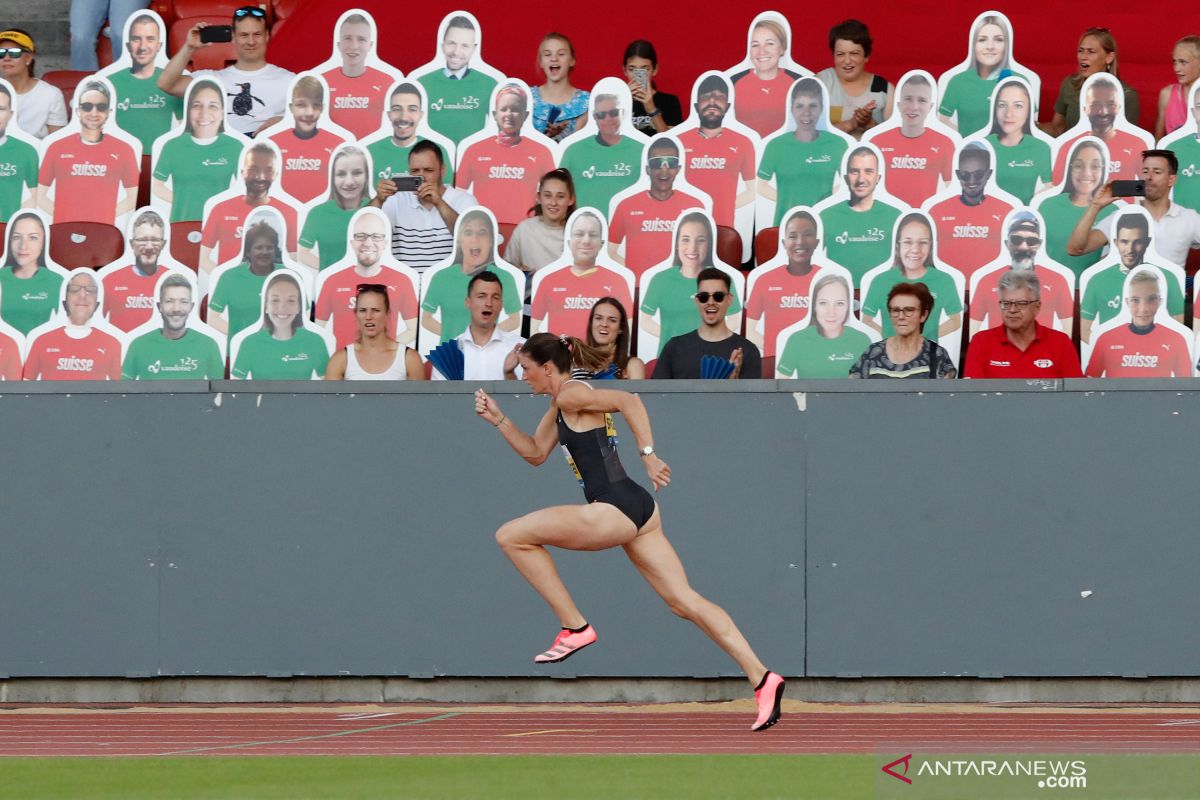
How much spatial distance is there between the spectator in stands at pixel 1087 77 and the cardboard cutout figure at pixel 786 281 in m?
2.60

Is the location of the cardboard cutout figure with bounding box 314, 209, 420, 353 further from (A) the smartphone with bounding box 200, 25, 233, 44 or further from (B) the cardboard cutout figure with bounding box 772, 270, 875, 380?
(A) the smartphone with bounding box 200, 25, 233, 44

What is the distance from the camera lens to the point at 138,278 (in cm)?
1161

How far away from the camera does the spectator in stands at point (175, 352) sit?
1085 centimetres

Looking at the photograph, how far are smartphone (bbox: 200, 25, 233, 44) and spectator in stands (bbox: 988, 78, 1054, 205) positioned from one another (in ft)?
17.3

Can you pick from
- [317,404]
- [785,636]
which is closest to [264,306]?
[317,404]

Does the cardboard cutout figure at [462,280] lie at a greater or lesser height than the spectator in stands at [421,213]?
lesser

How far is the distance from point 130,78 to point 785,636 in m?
6.38

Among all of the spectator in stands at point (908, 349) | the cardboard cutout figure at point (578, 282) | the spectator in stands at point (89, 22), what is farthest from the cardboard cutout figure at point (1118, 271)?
the spectator in stands at point (89, 22)

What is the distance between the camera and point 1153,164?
456 inches

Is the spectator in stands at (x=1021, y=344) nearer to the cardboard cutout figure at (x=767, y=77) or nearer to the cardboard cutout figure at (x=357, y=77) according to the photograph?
the cardboard cutout figure at (x=767, y=77)

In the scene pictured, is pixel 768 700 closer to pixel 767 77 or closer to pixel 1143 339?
pixel 1143 339

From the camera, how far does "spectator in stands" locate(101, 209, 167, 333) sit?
11.5 m

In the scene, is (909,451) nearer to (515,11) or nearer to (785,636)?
(785,636)

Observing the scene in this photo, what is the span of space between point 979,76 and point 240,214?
4.98 meters
